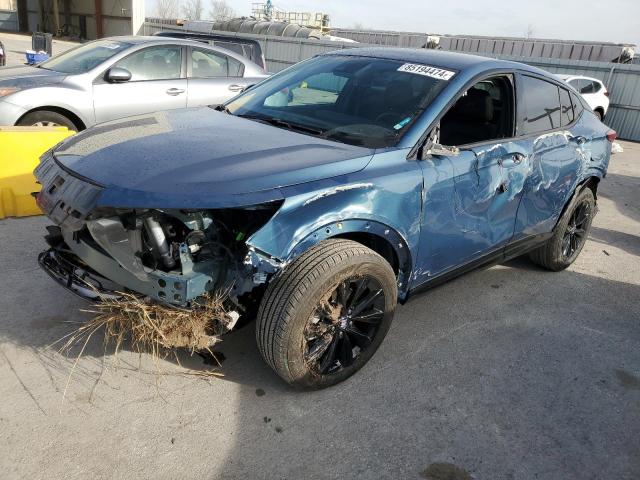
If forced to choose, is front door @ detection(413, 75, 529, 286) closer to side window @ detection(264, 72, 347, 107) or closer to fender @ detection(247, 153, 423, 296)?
fender @ detection(247, 153, 423, 296)

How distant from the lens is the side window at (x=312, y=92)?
11.9ft

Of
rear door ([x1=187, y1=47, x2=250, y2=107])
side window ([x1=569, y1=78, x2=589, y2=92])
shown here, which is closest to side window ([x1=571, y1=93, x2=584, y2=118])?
rear door ([x1=187, y1=47, x2=250, y2=107])

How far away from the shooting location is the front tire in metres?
2.52

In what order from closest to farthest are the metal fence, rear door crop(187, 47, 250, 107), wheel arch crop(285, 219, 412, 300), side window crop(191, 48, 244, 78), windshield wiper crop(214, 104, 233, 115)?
1. wheel arch crop(285, 219, 412, 300)
2. windshield wiper crop(214, 104, 233, 115)
3. rear door crop(187, 47, 250, 107)
4. side window crop(191, 48, 244, 78)
5. the metal fence

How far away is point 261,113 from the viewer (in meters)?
3.55

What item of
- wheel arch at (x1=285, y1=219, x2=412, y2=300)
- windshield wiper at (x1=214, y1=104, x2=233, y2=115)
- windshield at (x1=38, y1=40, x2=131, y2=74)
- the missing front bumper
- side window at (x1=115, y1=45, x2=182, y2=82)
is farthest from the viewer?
side window at (x1=115, y1=45, x2=182, y2=82)

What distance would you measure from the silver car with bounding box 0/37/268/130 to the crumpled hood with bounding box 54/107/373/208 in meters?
3.25

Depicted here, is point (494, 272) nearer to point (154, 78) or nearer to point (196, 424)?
point (196, 424)

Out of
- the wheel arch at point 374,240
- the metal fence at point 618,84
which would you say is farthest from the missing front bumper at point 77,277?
the metal fence at point 618,84

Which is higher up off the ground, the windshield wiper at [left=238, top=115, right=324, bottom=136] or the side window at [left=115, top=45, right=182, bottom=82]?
the windshield wiper at [left=238, top=115, right=324, bottom=136]

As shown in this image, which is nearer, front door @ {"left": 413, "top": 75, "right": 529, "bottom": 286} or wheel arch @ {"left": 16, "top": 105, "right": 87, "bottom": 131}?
front door @ {"left": 413, "top": 75, "right": 529, "bottom": 286}

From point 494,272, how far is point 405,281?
191 centimetres

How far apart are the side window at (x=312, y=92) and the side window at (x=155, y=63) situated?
142 inches

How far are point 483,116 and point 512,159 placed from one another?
474 mm
